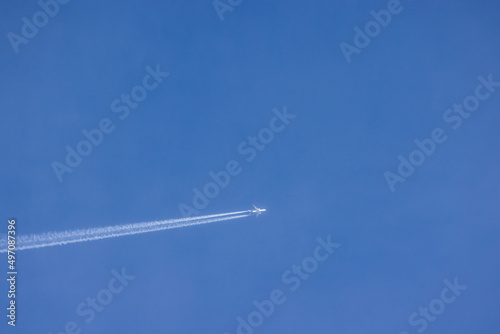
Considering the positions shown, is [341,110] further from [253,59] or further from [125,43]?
[125,43]

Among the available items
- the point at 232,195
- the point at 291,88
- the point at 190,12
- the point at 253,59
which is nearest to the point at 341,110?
the point at 291,88

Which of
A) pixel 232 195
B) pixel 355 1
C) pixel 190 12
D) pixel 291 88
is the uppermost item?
pixel 190 12

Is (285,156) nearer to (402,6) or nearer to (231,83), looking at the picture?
(231,83)

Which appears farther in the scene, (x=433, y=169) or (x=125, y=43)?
(x=433, y=169)

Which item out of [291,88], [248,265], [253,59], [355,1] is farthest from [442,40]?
[248,265]

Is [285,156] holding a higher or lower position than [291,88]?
lower

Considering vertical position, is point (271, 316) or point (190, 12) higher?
point (190, 12)
